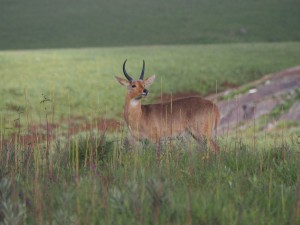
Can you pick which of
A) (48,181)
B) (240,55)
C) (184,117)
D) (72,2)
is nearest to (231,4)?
(72,2)

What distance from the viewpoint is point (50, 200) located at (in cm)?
497

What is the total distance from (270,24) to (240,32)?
16.5ft

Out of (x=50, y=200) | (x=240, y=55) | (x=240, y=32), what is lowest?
(x=50, y=200)

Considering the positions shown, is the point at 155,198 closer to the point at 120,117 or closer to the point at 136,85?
the point at 136,85

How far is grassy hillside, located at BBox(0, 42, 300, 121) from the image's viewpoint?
24.2 metres

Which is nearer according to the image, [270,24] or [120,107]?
[120,107]

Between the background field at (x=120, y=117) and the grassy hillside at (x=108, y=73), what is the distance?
0.31 feet

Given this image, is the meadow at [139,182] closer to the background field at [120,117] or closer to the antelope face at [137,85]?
the background field at [120,117]

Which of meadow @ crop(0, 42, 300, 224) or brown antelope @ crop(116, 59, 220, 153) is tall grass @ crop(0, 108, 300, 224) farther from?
brown antelope @ crop(116, 59, 220, 153)

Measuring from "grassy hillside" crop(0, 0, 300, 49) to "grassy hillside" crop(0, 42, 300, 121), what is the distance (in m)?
19.3

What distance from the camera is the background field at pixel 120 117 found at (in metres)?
4.58

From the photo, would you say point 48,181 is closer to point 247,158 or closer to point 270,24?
point 247,158

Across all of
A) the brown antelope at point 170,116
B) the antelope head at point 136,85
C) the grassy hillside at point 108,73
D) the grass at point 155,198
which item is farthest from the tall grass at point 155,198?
the grassy hillside at point 108,73

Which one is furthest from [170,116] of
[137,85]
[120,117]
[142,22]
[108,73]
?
[142,22]
